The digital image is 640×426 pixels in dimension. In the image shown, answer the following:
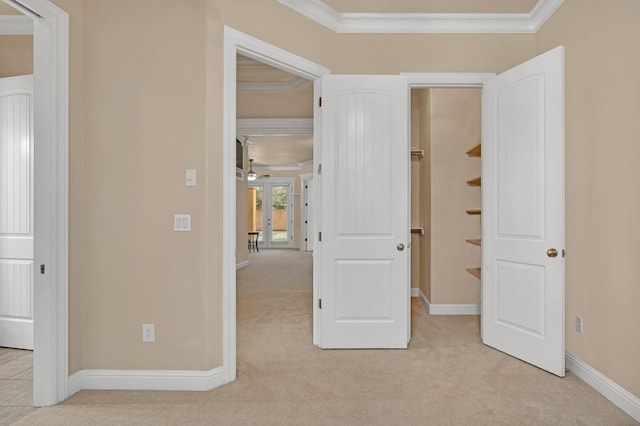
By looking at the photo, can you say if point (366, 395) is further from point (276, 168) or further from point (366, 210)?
point (276, 168)

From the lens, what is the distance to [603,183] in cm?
247

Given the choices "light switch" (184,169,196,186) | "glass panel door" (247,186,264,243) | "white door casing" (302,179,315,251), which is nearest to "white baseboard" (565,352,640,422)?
"light switch" (184,169,196,186)

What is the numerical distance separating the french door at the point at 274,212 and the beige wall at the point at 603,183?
34.9 ft

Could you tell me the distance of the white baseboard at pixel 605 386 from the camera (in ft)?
7.16

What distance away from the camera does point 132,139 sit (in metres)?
2.50

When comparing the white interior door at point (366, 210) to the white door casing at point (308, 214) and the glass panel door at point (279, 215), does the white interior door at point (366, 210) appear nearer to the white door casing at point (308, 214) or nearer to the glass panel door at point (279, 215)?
the white door casing at point (308, 214)

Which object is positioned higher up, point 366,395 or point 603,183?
point 603,183

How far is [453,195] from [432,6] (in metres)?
2.02

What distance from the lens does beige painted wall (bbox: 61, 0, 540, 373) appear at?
2.48 m

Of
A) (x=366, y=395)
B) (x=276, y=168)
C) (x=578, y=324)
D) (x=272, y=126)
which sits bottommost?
(x=366, y=395)

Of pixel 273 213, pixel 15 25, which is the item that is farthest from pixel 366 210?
pixel 273 213

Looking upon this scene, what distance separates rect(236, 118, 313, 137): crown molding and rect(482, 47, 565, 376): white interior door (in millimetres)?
3257

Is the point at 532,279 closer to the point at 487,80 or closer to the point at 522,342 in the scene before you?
the point at 522,342

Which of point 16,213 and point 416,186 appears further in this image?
point 416,186
